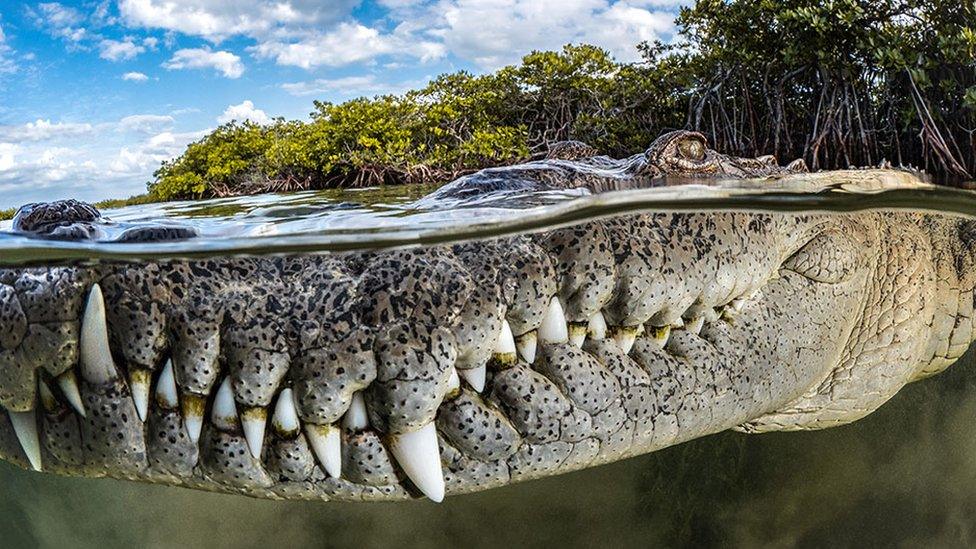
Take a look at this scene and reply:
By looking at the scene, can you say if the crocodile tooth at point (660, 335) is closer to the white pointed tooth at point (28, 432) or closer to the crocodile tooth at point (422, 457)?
the crocodile tooth at point (422, 457)

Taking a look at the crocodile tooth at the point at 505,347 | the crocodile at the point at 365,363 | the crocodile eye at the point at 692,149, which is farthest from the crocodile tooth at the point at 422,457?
the crocodile eye at the point at 692,149

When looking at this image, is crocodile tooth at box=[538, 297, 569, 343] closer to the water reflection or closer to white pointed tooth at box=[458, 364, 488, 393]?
white pointed tooth at box=[458, 364, 488, 393]

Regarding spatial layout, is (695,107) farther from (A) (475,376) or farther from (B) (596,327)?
(A) (475,376)

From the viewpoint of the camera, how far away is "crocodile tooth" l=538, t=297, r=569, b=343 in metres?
1.90

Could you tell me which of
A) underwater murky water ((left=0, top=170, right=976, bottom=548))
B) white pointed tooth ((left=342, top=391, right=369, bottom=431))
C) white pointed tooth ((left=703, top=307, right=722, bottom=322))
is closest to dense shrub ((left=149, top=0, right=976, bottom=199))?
underwater murky water ((left=0, top=170, right=976, bottom=548))

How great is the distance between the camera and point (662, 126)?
12.1 metres

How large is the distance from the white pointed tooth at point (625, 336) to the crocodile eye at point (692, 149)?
188 cm

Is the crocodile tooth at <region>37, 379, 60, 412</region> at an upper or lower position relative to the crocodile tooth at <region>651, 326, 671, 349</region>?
upper

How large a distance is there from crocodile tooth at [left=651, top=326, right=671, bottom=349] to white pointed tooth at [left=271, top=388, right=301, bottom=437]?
1011 mm

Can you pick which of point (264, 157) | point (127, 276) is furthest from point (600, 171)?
point (264, 157)

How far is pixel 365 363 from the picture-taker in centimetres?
164

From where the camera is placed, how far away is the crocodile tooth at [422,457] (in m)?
1.71

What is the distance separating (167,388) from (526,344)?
810 millimetres

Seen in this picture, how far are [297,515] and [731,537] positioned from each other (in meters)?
2.72
